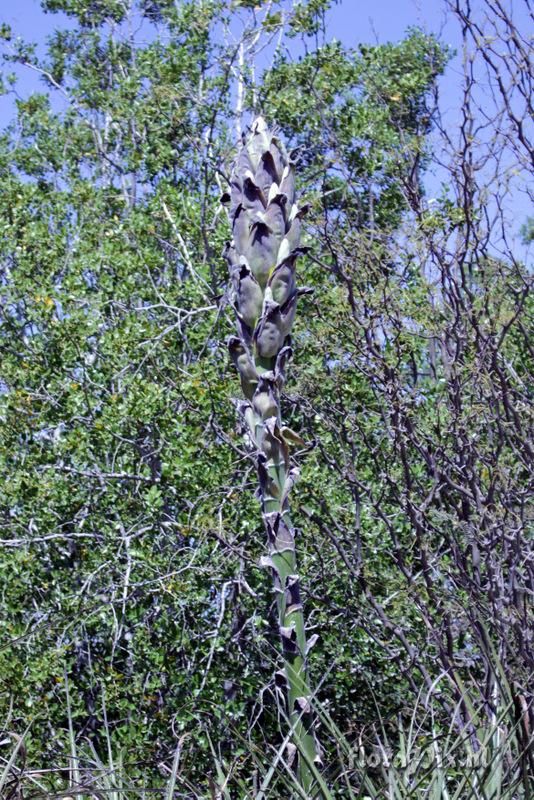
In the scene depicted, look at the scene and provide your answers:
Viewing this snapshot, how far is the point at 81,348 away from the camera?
7.63m

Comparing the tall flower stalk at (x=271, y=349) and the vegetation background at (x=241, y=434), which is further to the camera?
the vegetation background at (x=241, y=434)

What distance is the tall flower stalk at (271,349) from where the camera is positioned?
8.59 ft

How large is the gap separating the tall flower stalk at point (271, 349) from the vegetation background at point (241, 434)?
1929 millimetres

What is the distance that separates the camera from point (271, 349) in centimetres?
269

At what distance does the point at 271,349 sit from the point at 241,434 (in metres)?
4.31

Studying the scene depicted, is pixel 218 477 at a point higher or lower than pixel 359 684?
higher

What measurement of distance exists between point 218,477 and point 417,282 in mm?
1888

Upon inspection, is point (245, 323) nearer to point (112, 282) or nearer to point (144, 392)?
point (144, 392)

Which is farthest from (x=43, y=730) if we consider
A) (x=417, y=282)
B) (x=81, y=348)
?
(x=417, y=282)

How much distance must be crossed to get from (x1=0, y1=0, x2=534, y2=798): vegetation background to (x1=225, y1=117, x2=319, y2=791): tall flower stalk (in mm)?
1929

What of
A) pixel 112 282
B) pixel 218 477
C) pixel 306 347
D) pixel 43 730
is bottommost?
pixel 43 730

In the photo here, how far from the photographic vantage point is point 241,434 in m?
6.98

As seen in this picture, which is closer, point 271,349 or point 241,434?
point 271,349

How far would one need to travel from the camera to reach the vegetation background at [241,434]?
17.3 feet
